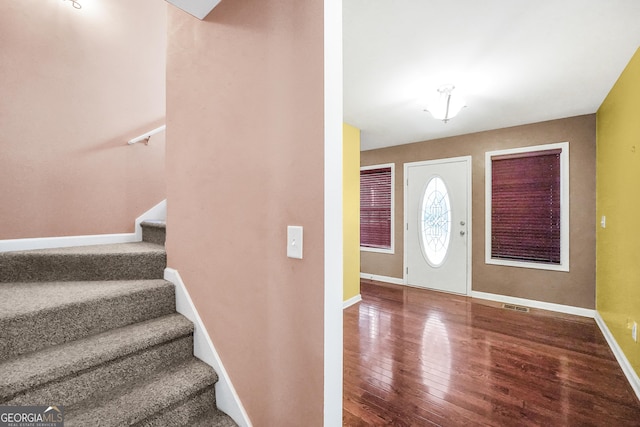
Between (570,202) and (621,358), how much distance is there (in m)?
1.88

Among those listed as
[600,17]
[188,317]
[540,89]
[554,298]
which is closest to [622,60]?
[540,89]

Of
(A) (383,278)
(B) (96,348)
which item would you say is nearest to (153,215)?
(B) (96,348)

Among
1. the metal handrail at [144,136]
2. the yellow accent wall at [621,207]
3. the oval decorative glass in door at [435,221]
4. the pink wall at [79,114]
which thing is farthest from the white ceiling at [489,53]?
the pink wall at [79,114]

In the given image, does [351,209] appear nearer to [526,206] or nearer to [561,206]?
[526,206]

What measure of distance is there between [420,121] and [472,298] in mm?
2681

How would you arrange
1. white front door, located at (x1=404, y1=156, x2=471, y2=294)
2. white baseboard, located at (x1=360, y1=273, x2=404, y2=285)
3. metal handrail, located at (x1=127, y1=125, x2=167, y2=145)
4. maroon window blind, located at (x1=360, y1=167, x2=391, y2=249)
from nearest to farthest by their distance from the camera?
1. metal handrail, located at (x1=127, y1=125, x2=167, y2=145)
2. white front door, located at (x1=404, y1=156, x2=471, y2=294)
3. white baseboard, located at (x1=360, y1=273, x2=404, y2=285)
4. maroon window blind, located at (x1=360, y1=167, x2=391, y2=249)

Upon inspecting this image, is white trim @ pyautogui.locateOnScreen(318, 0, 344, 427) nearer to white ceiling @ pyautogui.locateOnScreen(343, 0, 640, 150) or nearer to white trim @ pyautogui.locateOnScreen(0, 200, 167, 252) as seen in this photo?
white ceiling @ pyautogui.locateOnScreen(343, 0, 640, 150)

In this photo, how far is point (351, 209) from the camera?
390 cm

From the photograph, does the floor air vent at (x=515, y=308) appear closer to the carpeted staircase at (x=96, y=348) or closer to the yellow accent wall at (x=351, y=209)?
the yellow accent wall at (x=351, y=209)

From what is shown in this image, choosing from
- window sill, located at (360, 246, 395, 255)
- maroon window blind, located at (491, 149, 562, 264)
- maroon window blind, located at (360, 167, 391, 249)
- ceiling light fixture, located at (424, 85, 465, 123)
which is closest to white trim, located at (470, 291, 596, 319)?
maroon window blind, located at (491, 149, 562, 264)

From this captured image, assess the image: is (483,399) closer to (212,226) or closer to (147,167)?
(212,226)

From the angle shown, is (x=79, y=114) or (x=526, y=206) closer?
(x=79, y=114)

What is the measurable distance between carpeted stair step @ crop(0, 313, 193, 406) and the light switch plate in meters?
0.86

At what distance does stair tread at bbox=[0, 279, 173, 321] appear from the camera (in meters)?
1.25
